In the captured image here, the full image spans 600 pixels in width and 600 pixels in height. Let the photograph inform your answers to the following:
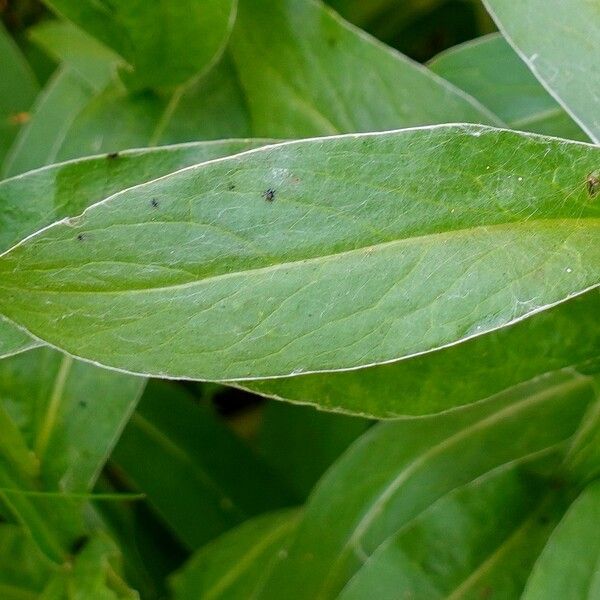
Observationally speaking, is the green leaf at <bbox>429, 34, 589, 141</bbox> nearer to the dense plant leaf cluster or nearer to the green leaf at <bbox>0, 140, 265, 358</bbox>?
the dense plant leaf cluster

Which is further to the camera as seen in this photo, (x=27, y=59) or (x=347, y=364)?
(x=27, y=59)

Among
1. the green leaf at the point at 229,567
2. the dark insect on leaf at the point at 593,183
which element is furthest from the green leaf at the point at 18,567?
the dark insect on leaf at the point at 593,183

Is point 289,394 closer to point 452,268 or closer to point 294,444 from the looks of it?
point 452,268

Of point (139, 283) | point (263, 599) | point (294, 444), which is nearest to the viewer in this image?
point (139, 283)

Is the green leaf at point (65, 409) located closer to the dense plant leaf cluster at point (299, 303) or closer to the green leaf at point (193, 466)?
the dense plant leaf cluster at point (299, 303)

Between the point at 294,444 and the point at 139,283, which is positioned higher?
the point at 139,283

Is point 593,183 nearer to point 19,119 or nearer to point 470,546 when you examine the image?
point 470,546

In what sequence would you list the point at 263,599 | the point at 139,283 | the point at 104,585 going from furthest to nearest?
the point at 263,599 → the point at 104,585 → the point at 139,283

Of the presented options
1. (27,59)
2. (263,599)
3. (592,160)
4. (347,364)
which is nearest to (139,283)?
(347,364)
